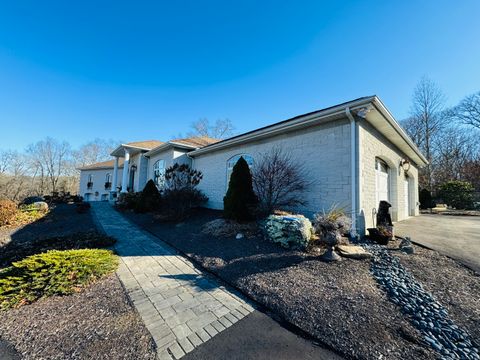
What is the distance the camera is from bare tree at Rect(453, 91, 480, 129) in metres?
19.8

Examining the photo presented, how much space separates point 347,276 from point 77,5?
36.5 feet

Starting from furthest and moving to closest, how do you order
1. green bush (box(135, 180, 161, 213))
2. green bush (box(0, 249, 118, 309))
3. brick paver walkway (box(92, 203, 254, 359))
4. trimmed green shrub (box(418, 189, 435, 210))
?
1. trimmed green shrub (box(418, 189, 435, 210))
2. green bush (box(135, 180, 161, 213))
3. green bush (box(0, 249, 118, 309))
4. brick paver walkway (box(92, 203, 254, 359))

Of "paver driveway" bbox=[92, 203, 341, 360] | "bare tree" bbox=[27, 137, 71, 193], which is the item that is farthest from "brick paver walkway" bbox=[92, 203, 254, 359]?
"bare tree" bbox=[27, 137, 71, 193]

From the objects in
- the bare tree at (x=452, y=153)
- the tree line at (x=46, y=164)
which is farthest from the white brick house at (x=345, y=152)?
the tree line at (x=46, y=164)

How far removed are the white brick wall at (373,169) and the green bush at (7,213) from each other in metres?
12.9

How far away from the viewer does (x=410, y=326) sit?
2.12m

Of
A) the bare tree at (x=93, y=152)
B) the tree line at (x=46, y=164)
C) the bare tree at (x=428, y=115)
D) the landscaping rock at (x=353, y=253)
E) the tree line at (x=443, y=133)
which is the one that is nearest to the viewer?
the landscaping rock at (x=353, y=253)

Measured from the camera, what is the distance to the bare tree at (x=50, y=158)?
29.7m

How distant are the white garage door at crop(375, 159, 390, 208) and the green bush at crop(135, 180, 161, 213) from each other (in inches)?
396

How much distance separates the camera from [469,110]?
792 inches

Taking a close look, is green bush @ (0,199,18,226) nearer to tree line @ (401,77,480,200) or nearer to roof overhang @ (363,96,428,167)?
roof overhang @ (363,96,428,167)

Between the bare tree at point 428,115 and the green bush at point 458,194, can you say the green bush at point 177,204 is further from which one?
the bare tree at point 428,115

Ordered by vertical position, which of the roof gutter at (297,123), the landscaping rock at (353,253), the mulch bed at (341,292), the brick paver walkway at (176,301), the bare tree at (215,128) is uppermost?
the bare tree at (215,128)

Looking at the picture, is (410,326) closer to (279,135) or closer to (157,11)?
(279,135)
